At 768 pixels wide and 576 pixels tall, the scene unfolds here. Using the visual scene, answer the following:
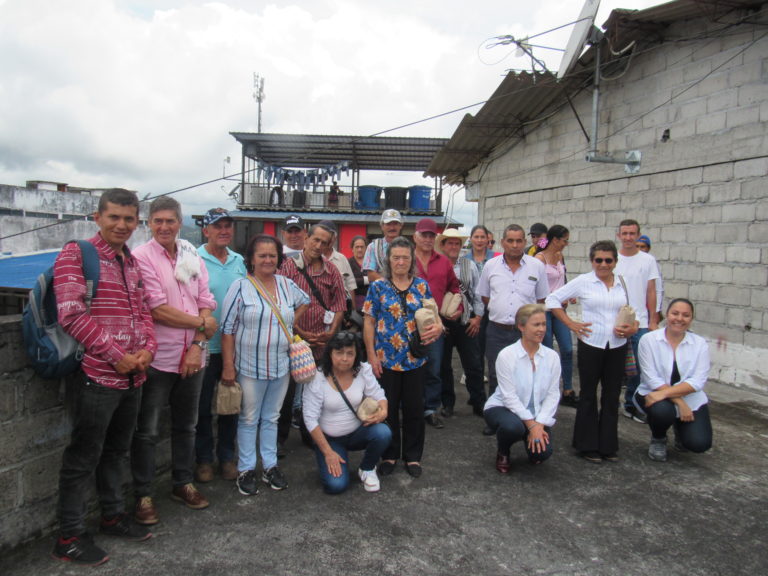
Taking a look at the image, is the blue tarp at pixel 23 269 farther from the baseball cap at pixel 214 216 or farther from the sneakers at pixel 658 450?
the sneakers at pixel 658 450

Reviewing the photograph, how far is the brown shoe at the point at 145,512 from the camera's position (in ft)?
9.39

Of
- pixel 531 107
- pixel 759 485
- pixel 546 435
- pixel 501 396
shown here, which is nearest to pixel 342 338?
pixel 501 396

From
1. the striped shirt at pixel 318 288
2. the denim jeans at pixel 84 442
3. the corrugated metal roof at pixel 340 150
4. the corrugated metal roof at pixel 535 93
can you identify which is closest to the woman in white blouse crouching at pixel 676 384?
the striped shirt at pixel 318 288

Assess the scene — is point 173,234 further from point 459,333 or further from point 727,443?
point 727,443

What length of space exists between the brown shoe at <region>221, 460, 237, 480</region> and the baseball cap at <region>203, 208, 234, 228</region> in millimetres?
1651

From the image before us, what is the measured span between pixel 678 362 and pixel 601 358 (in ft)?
1.97

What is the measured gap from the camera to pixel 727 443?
438 centimetres

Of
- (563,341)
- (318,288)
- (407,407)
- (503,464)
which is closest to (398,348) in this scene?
(407,407)

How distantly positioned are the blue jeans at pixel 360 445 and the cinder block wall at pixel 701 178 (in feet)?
15.9

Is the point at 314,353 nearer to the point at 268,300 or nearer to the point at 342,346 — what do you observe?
the point at 342,346

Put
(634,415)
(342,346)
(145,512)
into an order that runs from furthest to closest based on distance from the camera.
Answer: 1. (634,415)
2. (342,346)
3. (145,512)

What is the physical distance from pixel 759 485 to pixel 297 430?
3.57m

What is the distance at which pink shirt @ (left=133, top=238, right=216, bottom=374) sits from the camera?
9.30 feet

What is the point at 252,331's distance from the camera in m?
3.27
